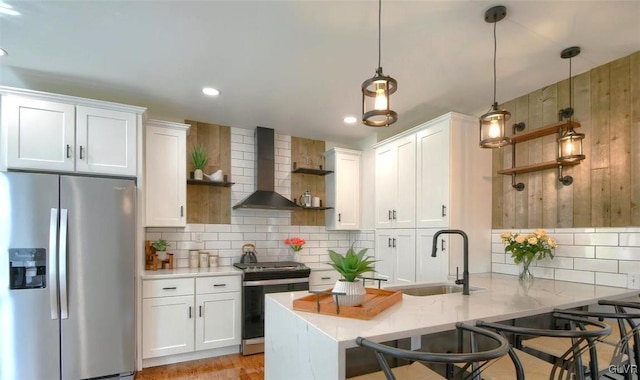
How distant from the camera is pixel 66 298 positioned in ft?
8.50

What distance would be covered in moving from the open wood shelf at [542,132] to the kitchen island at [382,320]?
122 cm

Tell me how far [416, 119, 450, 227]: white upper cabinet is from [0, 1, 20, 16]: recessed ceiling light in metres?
3.19

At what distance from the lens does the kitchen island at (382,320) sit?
1254 mm

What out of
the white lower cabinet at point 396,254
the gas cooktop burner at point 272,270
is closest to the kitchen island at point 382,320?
the white lower cabinet at point 396,254

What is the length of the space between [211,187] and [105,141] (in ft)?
4.21

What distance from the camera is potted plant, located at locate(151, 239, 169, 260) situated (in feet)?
11.5

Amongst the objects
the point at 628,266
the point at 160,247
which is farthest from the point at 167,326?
the point at 628,266

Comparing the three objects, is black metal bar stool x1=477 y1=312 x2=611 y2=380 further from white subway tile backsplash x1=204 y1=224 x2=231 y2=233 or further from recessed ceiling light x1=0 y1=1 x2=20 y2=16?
white subway tile backsplash x1=204 y1=224 x2=231 y2=233

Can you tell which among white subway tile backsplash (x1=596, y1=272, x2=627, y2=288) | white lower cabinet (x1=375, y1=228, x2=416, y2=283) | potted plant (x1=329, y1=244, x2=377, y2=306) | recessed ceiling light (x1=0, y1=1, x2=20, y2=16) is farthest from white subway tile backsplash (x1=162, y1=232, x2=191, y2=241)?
white subway tile backsplash (x1=596, y1=272, x2=627, y2=288)

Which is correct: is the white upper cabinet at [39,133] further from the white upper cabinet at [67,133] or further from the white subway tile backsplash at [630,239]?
the white subway tile backsplash at [630,239]

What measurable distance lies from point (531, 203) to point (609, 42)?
1.32 m

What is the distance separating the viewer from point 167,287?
10.3 ft

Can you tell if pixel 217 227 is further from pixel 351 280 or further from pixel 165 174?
pixel 351 280

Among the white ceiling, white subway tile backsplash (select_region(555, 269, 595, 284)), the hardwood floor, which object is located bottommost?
the hardwood floor
